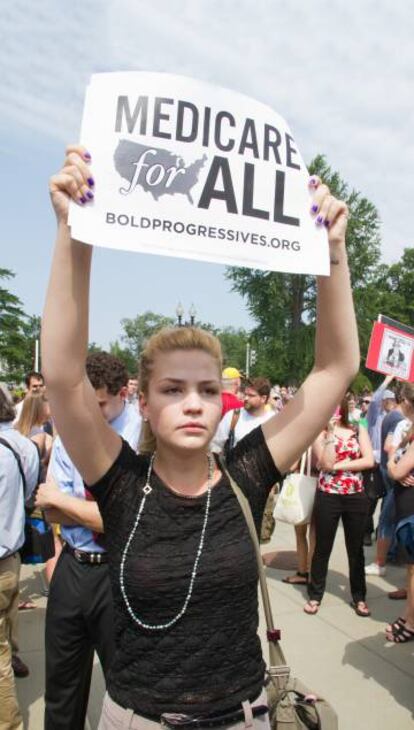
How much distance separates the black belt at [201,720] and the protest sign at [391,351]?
514cm

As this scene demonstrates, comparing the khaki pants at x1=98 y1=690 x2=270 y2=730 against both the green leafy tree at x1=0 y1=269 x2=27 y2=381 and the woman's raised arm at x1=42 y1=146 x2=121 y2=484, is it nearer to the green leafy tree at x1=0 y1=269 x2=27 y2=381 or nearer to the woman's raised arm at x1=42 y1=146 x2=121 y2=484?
the woman's raised arm at x1=42 y1=146 x2=121 y2=484

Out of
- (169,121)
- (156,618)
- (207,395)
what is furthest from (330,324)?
(156,618)

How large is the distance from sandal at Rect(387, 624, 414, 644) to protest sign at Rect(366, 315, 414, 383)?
271 centimetres

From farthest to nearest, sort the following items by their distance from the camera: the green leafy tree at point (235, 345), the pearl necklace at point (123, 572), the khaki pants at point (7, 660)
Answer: the green leafy tree at point (235, 345) → the khaki pants at point (7, 660) → the pearl necklace at point (123, 572)

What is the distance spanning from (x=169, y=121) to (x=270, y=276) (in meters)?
32.7

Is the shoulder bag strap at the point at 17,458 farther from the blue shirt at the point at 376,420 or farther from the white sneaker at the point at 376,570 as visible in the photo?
the blue shirt at the point at 376,420

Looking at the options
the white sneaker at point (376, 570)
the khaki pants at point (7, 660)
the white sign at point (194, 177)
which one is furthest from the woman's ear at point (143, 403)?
the white sneaker at point (376, 570)

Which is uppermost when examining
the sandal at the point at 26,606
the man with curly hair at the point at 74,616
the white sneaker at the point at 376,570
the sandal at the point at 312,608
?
the man with curly hair at the point at 74,616

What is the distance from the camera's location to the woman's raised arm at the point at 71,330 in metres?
1.39

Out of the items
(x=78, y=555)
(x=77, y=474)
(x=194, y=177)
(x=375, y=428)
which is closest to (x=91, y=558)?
(x=78, y=555)

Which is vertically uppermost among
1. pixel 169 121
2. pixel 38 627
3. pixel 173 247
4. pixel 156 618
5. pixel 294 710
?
pixel 169 121

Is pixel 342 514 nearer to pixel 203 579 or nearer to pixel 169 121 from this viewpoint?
pixel 203 579

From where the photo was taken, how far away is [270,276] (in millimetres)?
33688

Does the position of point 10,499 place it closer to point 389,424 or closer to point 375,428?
point 389,424
